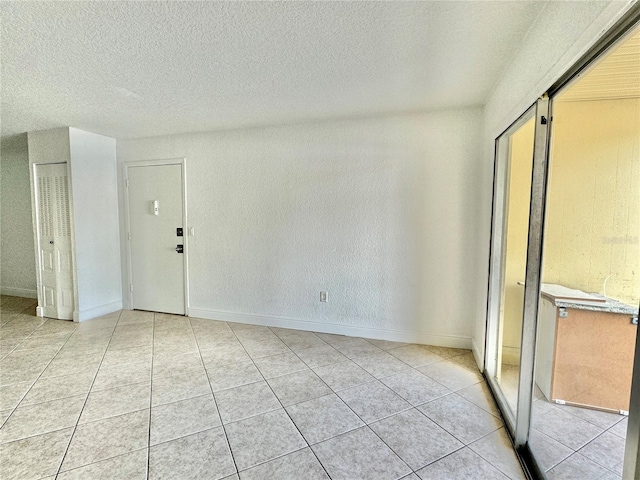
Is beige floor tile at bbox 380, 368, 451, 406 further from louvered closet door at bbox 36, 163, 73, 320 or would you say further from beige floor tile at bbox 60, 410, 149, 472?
louvered closet door at bbox 36, 163, 73, 320

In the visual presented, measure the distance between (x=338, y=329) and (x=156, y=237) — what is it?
273cm

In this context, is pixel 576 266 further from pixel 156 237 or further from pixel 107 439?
pixel 156 237

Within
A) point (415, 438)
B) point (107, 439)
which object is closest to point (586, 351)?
point (415, 438)

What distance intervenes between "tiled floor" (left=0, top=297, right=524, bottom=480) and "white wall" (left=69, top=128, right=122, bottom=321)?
744 mm

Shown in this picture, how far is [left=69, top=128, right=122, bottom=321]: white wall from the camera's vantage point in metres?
3.61

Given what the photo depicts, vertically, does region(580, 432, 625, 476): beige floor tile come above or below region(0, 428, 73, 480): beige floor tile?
above

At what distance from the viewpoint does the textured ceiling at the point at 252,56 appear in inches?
59.7

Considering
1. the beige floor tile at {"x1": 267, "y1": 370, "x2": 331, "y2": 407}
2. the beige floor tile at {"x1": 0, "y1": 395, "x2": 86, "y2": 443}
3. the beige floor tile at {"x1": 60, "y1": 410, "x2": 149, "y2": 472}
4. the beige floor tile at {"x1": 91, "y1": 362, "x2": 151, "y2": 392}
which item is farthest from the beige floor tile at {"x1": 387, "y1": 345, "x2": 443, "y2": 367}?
the beige floor tile at {"x1": 0, "y1": 395, "x2": 86, "y2": 443}

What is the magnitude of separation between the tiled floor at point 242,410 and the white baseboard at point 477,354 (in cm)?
8

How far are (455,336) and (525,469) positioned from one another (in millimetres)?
1508

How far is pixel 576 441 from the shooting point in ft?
5.59

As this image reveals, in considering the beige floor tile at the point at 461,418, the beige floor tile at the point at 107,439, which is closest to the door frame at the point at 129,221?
the beige floor tile at the point at 107,439

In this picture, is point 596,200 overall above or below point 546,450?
above

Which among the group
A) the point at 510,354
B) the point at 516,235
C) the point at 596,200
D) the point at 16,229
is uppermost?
the point at 596,200
